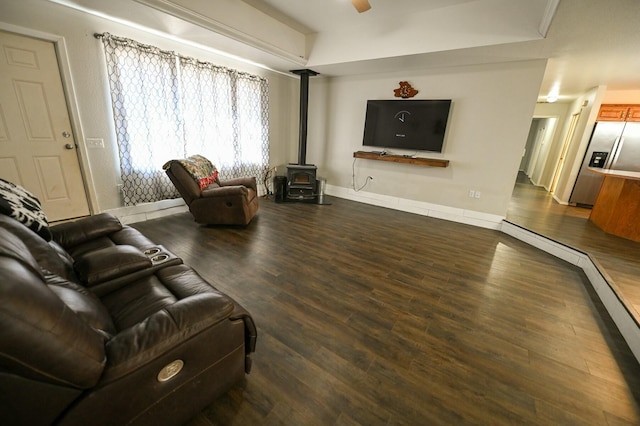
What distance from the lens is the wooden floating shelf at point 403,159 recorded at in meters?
4.32

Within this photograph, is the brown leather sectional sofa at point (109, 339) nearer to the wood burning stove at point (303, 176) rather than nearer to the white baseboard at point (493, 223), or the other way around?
the white baseboard at point (493, 223)

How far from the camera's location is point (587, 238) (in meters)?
3.43

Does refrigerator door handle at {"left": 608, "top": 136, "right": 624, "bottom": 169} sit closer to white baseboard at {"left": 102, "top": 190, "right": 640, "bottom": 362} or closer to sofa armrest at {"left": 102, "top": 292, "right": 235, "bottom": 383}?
white baseboard at {"left": 102, "top": 190, "right": 640, "bottom": 362}

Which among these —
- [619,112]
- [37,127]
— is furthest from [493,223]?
[37,127]

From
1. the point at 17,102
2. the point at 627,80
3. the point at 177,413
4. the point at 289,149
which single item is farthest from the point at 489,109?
the point at 17,102

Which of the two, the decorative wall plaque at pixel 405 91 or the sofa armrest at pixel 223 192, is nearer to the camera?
the sofa armrest at pixel 223 192

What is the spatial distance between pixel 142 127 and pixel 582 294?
17.7 feet

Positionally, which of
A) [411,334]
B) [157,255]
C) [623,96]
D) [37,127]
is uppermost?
[623,96]

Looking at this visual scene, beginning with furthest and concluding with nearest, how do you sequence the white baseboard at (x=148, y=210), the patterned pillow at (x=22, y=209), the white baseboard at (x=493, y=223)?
the white baseboard at (x=148, y=210) < the white baseboard at (x=493, y=223) < the patterned pillow at (x=22, y=209)

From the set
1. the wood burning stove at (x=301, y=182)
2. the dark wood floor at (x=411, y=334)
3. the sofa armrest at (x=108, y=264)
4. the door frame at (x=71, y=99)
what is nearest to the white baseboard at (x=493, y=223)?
the dark wood floor at (x=411, y=334)

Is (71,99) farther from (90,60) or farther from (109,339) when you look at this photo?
(109,339)

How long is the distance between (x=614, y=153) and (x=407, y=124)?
428 centimetres

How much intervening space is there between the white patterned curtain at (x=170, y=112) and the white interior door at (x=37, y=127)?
496 mm

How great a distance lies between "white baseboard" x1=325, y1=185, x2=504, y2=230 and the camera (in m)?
4.22
